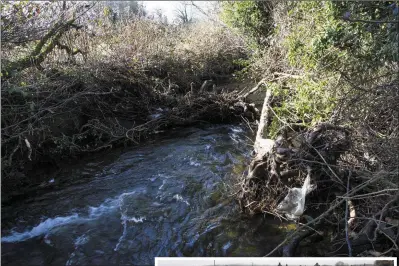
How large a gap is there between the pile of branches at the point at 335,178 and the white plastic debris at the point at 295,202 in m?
0.05

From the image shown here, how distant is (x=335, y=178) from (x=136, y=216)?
8.49 feet

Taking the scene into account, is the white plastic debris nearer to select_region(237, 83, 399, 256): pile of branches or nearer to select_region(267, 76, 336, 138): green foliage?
select_region(237, 83, 399, 256): pile of branches

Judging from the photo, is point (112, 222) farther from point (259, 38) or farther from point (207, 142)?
point (259, 38)

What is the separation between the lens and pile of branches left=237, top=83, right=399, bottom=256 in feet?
12.5

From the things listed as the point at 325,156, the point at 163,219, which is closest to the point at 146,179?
the point at 163,219

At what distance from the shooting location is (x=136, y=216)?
4.82 m

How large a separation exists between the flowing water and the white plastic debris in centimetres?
25

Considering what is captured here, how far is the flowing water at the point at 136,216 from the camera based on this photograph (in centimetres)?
416

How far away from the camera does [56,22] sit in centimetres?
712

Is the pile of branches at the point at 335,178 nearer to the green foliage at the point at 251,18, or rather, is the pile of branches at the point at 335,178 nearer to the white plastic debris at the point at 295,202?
the white plastic debris at the point at 295,202

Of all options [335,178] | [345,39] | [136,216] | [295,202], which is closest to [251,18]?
[345,39]

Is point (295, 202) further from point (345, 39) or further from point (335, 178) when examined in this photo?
point (345, 39)

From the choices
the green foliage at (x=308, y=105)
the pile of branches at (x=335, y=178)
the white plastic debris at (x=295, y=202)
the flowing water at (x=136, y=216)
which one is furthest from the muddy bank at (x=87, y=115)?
the white plastic debris at (x=295, y=202)

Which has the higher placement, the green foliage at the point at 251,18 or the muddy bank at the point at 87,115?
the green foliage at the point at 251,18
